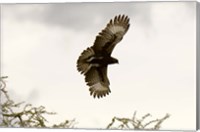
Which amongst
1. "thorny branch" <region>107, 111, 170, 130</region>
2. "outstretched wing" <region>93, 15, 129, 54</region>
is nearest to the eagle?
"outstretched wing" <region>93, 15, 129, 54</region>

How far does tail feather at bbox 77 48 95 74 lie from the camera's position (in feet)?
11.3

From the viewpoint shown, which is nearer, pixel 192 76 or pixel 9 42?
pixel 192 76

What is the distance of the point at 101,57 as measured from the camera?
345 cm

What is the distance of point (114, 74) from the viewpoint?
135 inches

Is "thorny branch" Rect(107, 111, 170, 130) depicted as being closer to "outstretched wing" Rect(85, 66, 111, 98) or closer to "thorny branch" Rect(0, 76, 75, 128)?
"outstretched wing" Rect(85, 66, 111, 98)

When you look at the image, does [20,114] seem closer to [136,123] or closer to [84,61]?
[84,61]

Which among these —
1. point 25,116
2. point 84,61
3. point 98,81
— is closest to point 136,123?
point 98,81

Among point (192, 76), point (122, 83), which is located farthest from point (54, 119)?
point (192, 76)

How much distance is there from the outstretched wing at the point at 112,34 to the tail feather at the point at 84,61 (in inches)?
1.5

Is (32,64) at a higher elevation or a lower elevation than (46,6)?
lower

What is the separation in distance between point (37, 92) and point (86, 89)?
0.23 metres

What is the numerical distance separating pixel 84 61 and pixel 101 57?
3.2 inches

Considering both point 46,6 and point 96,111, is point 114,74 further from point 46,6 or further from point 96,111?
point 46,6

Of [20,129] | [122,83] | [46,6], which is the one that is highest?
[46,6]
